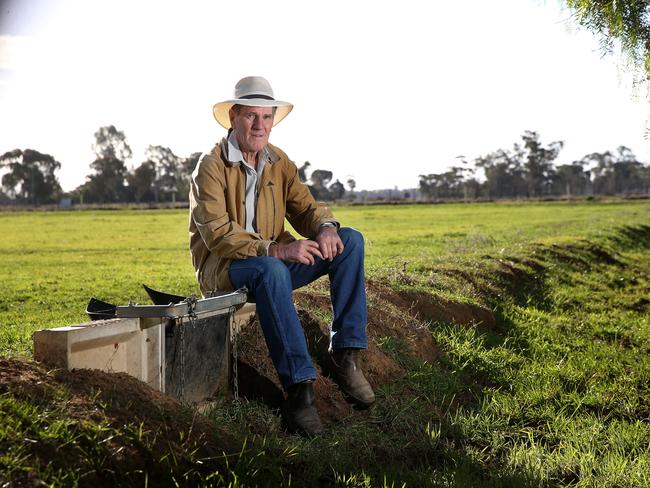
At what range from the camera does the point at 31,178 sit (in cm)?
8794

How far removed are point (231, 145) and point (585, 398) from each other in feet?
10.5

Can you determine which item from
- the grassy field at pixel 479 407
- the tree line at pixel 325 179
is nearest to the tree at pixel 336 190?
the tree line at pixel 325 179

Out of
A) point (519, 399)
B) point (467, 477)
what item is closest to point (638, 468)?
point (467, 477)

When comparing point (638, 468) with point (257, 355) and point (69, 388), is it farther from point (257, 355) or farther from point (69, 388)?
point (69, 388)

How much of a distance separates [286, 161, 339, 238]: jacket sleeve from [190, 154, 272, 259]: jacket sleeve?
21.6 inches

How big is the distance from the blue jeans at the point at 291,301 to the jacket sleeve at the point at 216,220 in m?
0.10

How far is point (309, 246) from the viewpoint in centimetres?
479

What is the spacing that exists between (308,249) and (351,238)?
306mm

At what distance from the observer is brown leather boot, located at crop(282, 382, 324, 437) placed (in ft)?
14.6

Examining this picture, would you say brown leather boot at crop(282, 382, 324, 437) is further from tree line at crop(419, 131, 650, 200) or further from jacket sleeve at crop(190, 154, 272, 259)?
tree line at crop(419, 131, 650, 200)

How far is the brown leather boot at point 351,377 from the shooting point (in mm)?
4930

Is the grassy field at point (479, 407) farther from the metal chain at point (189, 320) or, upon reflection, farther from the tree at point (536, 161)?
the tree at point (536, 161)

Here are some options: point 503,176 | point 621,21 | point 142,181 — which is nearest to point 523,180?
point 503,176

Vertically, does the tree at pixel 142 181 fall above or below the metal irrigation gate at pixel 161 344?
above
